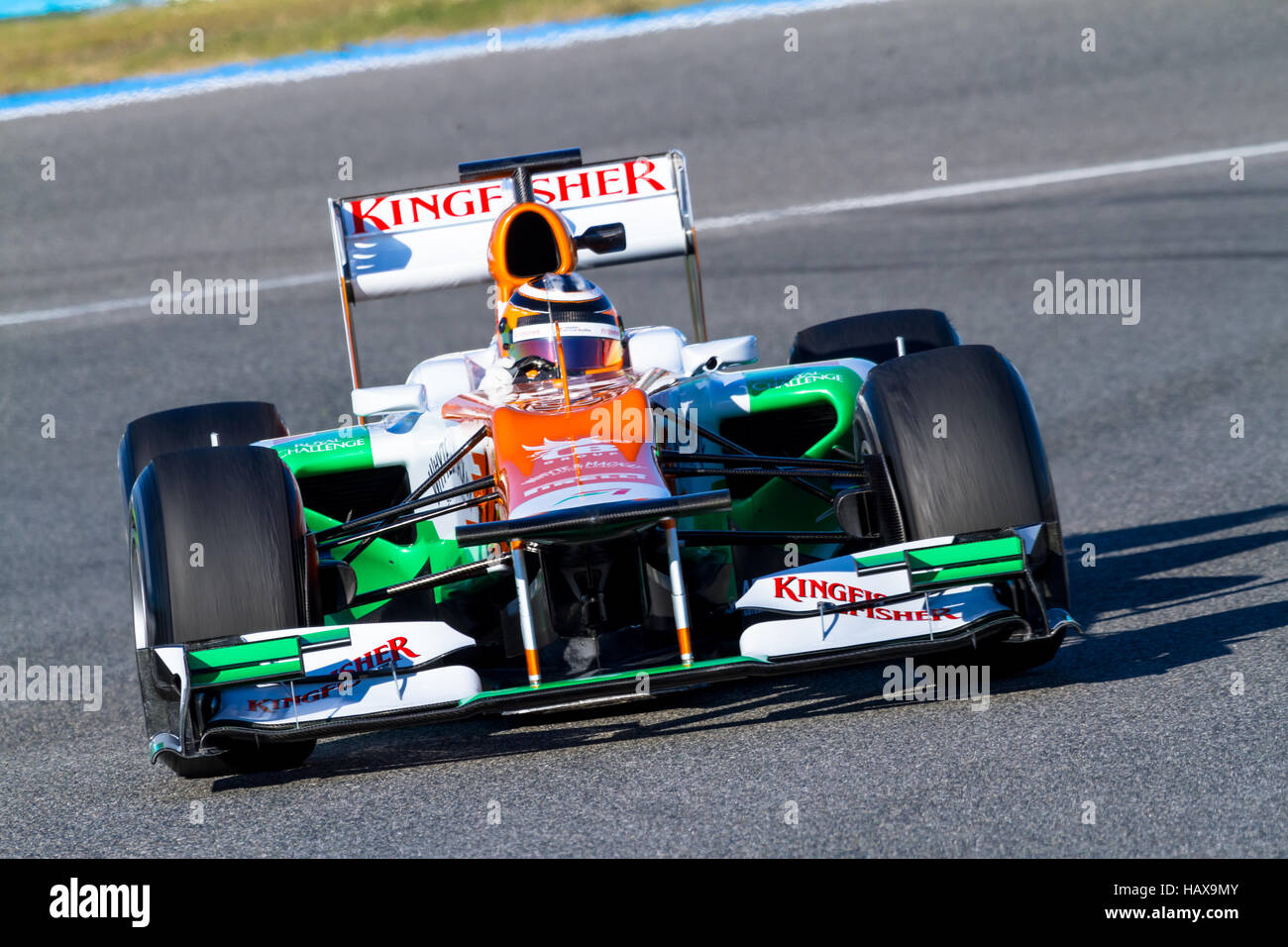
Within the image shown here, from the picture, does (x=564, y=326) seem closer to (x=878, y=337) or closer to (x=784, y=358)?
(x=878, y=337)

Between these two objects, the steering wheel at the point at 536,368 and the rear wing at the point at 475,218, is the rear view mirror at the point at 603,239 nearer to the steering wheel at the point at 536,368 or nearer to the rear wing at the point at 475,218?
the rear wing at the point at 475,218

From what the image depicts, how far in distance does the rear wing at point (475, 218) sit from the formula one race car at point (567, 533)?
0.76m

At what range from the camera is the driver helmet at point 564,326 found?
639cm

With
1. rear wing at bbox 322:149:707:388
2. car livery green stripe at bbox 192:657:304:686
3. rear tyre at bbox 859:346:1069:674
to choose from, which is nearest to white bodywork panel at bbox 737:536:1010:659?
rear tyre at bbox 859:346:1069:674

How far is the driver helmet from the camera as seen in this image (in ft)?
21.0

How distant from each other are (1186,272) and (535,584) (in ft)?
29.4

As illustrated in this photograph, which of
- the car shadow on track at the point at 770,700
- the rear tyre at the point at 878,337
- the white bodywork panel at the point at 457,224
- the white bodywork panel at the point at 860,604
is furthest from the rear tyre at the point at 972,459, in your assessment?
the white bodywork panel at the point at 457,224

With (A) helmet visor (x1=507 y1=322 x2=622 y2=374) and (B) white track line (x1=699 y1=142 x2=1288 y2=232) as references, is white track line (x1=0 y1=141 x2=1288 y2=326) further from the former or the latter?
(A) helmet visor (x1=507 y1=322 x2=622 y2=374)

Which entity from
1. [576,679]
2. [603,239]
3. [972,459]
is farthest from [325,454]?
[972,459]

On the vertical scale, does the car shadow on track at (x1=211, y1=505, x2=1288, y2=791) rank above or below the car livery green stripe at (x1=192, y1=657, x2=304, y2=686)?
below

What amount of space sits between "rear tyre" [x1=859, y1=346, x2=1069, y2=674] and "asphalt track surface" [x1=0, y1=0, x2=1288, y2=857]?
0.38m

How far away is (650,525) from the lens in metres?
5.18
